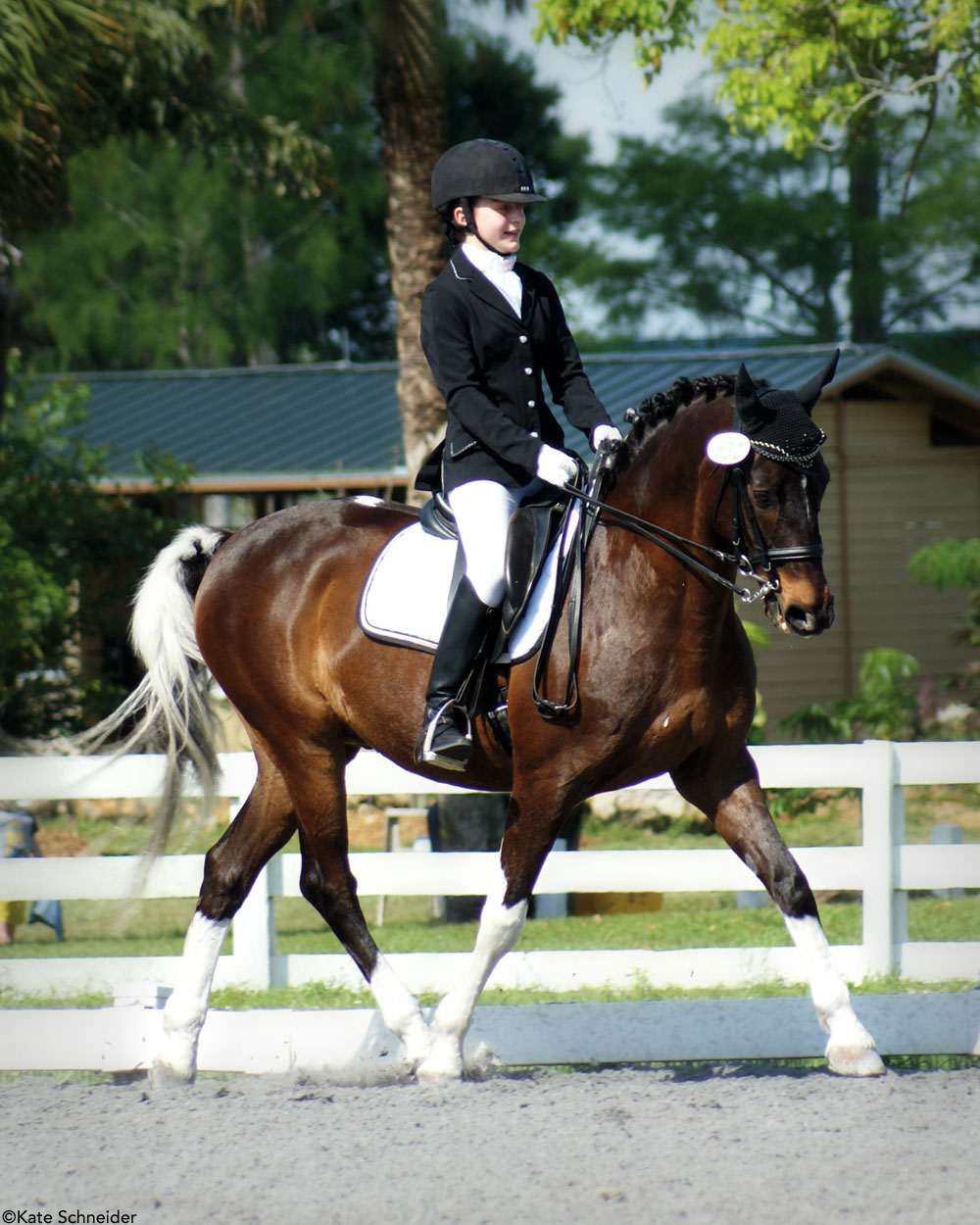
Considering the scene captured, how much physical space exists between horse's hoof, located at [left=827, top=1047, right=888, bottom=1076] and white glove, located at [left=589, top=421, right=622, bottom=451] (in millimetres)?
1972

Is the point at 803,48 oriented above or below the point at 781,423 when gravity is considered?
above

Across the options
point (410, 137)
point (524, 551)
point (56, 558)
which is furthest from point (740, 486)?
point (56, 558)

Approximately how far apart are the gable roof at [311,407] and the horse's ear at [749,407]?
10.8 meters

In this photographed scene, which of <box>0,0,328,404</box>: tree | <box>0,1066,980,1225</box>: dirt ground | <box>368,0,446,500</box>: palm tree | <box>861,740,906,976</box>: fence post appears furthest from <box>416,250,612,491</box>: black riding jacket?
<box>0,0,328,404</box>: tree

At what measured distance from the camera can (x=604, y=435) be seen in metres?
4.53

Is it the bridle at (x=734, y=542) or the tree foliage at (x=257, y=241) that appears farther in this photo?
the tree foliage at (x=257, y=241)

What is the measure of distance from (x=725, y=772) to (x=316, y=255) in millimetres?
29552

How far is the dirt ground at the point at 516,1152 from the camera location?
11.2ft

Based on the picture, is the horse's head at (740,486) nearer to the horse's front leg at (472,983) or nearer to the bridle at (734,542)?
the bridle at (734,542)

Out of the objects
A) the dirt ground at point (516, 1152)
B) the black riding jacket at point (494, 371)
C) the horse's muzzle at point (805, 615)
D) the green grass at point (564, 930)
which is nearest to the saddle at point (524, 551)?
the black riding jacket at point (494, 371)

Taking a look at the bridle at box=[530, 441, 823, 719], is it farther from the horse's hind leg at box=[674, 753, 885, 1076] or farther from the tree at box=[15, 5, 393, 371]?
the tree at box=[15, 5, 393, 371]

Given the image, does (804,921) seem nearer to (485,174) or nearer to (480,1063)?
(480,1063)

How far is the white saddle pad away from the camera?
4695 mm

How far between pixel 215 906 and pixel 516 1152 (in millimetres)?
1648
